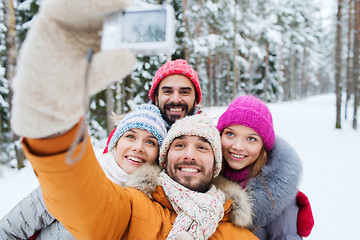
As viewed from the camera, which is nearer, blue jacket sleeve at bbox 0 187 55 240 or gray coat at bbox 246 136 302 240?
blue jacket sleeve at bbox 0 187 55 240

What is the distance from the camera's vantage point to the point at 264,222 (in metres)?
2.02

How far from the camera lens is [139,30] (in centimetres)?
80

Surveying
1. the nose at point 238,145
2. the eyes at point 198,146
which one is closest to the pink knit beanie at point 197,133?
the eyes at point 198,146

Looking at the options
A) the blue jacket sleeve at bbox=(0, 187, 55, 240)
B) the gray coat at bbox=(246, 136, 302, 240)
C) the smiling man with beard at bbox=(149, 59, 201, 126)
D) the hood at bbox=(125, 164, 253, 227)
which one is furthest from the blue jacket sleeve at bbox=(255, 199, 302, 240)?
the blue jacket sleeve at bbox=(0, 187, 55, 240)

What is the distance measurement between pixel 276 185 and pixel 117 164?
1556mm

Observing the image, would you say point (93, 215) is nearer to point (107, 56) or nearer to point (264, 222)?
point (107, 56)

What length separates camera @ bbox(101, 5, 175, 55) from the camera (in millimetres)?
760

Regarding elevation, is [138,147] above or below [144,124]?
below

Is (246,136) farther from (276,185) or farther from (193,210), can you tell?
(193,210)

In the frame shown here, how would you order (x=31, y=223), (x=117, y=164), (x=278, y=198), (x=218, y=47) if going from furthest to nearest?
(x=218, y=47) < (x=117, y=164) < (x=278, y=198) < (x=31, y=223)

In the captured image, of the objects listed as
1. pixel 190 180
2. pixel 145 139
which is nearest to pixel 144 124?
pixel 145 139

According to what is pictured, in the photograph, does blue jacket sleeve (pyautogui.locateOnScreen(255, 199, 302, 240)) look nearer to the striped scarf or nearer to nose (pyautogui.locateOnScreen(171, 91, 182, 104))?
the striped scarf

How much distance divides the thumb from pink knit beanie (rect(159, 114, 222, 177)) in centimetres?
120

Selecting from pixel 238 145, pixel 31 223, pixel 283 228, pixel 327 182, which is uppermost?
pixel 238 145
